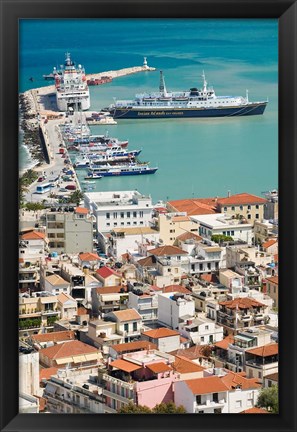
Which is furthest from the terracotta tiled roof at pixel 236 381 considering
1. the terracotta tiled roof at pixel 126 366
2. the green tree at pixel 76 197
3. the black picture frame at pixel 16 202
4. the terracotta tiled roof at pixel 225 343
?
the green tree at pixel 76 197

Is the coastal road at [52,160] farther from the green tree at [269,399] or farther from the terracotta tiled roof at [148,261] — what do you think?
the green tree at [269,399]

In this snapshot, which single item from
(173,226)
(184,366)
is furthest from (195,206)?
(184,366)

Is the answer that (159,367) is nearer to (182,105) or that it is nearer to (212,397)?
(212,397)
